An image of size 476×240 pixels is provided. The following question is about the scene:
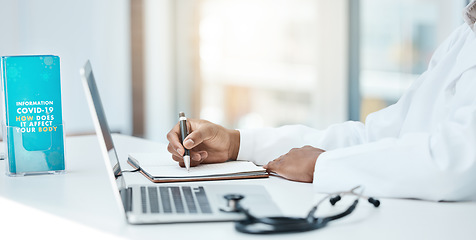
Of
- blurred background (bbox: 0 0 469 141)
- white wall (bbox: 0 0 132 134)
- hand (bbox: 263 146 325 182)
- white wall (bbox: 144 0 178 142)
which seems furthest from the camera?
white wall (bbox: 144 0 178 142)

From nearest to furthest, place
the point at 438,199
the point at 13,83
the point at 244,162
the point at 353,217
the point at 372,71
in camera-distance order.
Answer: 1. the point at 353,217
2. the point at 438,199
3. the point at 13,83
4. the point at 244,162
5. the point at 372,71

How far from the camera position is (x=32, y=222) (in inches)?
35.3

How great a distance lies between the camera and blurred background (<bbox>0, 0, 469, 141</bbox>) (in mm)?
4457

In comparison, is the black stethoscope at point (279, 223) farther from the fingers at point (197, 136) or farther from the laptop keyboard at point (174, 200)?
the fingers at point (197, 136)

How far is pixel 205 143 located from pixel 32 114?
0.38 m

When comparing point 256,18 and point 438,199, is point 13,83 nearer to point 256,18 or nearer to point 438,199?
point 438,199

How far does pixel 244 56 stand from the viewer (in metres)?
5.22

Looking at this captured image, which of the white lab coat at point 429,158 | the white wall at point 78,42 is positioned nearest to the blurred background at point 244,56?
the white wall at point 78,42

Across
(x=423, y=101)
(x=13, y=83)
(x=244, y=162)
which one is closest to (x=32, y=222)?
(x=13, y=83)

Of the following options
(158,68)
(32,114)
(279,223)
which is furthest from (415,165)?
(158,68)

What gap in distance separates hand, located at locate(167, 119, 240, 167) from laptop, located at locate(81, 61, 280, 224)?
22 centimetres

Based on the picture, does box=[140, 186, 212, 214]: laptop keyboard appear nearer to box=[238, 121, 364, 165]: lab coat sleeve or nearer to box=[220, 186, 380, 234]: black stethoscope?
box=[220, 186, 380, 234]: black stethoscope

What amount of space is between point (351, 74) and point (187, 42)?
1.40 m

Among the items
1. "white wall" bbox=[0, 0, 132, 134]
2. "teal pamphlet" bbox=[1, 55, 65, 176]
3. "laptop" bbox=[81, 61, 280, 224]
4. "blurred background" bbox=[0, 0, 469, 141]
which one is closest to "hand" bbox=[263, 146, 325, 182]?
"laptop" bbox=[81, 61, 280, 224]
